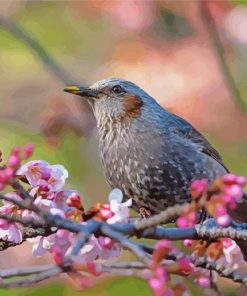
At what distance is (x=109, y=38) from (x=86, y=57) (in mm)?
245

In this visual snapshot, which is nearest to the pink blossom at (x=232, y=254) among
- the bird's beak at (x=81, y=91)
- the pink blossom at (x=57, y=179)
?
the pink blossom at (x=57, y=179)

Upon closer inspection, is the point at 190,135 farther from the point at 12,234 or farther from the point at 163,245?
the point at 163,245

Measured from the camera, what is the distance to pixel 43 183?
1.94 m

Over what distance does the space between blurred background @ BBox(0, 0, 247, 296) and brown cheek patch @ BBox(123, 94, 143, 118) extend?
609 mm

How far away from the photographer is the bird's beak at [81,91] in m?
2.94

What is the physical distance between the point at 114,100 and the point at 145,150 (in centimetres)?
25

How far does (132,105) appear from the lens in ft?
10.5

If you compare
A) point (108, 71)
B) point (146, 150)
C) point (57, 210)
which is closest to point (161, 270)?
point (57, 210)

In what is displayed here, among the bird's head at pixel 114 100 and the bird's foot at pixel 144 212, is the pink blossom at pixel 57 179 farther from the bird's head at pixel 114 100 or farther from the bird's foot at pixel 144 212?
the bird's head at pixel 114 100

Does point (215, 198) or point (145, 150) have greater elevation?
point (145, 150)

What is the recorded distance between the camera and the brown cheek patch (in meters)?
3.17

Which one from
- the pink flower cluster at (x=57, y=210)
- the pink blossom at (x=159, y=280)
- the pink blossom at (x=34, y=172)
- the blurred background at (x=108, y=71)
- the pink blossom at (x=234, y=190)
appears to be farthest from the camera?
the blurred background at (x=108, y=71)

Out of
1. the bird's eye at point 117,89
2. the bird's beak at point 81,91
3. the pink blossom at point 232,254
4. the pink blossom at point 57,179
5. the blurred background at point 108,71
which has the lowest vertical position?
the pink blossom at point 232,254

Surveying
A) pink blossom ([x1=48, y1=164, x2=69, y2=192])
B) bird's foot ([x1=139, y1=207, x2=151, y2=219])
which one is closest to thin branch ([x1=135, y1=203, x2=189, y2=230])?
pink blossom ([x1=48, y1=164, x2=69, y2=192])
